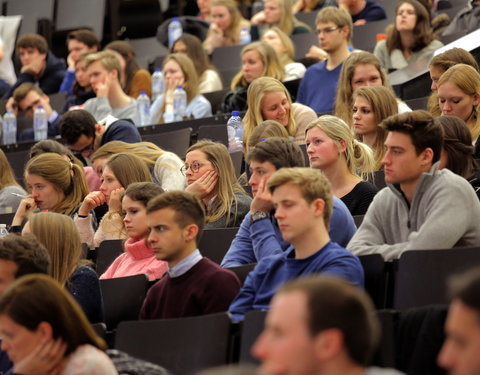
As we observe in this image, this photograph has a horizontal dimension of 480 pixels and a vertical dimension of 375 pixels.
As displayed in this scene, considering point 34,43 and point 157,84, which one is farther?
point 34,43

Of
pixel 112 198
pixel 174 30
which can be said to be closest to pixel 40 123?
pixel 174 30

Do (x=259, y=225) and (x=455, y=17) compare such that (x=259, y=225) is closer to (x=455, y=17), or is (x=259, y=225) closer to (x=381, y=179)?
(x=381, y=179)

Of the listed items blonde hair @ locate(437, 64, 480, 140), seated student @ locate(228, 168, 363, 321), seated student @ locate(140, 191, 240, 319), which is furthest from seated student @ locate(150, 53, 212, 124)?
seated student @ locate(228, 168, 363, 321)

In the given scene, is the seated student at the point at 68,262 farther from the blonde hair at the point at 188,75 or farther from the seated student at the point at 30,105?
the seated student at the point at 30,105

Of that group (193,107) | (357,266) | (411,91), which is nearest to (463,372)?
(357,266)

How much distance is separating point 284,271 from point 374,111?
67.2 inches

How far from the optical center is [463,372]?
6.98 ft

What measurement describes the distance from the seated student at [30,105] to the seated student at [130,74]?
0.57m

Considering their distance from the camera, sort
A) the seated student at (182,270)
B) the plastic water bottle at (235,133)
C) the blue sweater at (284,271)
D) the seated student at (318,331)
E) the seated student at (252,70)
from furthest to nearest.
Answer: the seated student at (252,70), the plastic water bottle at (235,133), the seated student at (182,270), the blue sweater at (284,271), the seated student at (318,331)

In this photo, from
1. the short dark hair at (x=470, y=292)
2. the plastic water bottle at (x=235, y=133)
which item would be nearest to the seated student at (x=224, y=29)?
the plastic water bottle at (x=235, y=133)

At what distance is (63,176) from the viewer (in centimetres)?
548

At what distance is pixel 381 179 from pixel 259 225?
878 millimetres

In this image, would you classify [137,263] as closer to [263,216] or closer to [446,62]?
[263,216]

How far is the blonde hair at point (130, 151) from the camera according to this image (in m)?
5.74
